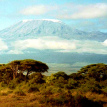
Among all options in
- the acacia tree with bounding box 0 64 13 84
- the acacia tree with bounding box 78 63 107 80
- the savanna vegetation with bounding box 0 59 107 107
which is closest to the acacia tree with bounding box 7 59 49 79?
the savanna vegetation with bounding box 0 59 107 107

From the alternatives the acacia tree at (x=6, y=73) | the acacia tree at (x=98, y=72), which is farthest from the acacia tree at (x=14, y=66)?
the acacia tree at (x=98, y=72)

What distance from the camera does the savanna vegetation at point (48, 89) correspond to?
46.6 feet

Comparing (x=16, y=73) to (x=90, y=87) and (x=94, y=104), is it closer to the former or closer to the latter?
(x=90, y=87)

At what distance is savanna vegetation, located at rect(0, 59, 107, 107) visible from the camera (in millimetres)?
14211

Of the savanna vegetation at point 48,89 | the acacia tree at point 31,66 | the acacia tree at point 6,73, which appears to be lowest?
the savanna vegetation at point 48,89

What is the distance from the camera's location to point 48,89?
19.4 meters

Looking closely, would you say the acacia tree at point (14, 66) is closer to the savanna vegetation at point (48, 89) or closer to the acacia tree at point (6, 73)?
the savanna vegetation at point (48, 89)

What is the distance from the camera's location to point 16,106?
44.4 feet

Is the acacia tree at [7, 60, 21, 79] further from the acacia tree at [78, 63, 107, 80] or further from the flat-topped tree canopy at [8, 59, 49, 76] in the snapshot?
the acacia tree at [78, 63, 107, 80]

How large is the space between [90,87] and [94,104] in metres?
6.06

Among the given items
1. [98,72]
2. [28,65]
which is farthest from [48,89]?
[98,72]

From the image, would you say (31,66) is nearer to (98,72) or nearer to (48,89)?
(98,72)

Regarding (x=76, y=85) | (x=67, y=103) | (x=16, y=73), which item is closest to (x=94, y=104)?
(x=67, y=103)

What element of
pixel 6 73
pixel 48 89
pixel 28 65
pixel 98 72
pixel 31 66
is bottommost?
pixel 48 89
